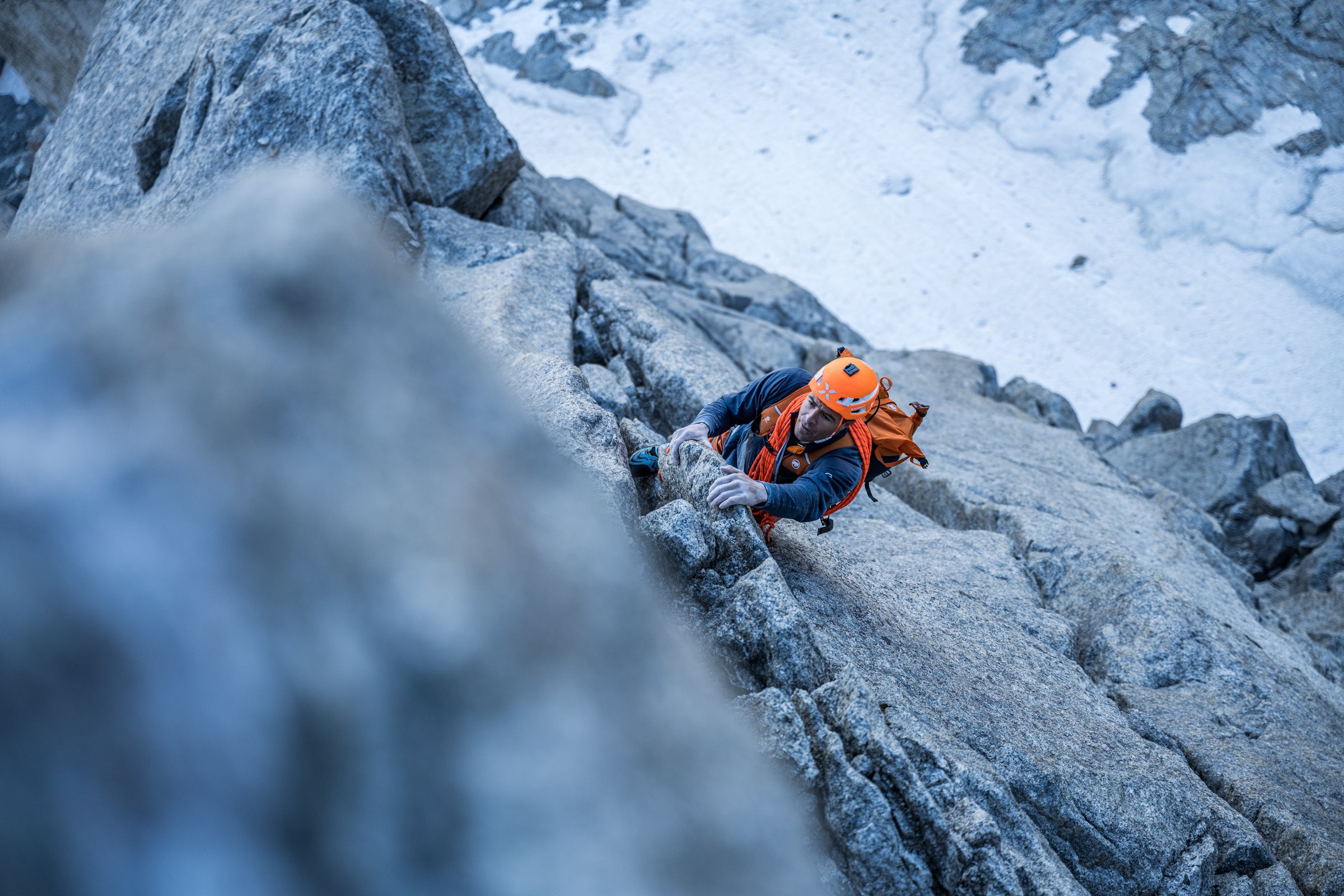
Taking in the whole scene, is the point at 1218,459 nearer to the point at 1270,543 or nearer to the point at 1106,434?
the point at 1270,543

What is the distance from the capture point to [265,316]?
6.92ft

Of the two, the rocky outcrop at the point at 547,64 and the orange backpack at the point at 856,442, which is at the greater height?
the orange backpack at the point at 856,442

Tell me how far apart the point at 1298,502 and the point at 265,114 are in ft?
75.0

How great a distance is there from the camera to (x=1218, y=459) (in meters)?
19.6

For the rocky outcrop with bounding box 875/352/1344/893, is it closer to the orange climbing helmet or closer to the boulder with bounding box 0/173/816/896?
the orange climbing helmet

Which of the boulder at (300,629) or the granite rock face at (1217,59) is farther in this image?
the granite rock face at (1217,59)

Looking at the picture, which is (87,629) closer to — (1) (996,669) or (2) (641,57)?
(1) (996,669)

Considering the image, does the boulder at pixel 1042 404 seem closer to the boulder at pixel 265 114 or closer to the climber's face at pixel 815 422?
the boulder at pixel 265 114

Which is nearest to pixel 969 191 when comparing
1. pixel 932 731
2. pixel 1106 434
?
pixel 1106 434

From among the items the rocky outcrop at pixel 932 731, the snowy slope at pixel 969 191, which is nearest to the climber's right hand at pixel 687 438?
the rocky outcrop at pixel 932 731

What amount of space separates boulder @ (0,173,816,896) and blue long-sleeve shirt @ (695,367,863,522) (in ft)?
11.1

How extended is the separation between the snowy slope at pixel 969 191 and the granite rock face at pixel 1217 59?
727 mm

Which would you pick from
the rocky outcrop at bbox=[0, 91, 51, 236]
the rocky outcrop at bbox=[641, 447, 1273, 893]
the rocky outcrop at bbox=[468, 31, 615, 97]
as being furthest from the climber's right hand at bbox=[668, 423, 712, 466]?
the rocky outcrop at bbox=[468, 31, 615, 97]

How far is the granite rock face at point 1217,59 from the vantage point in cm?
3127
